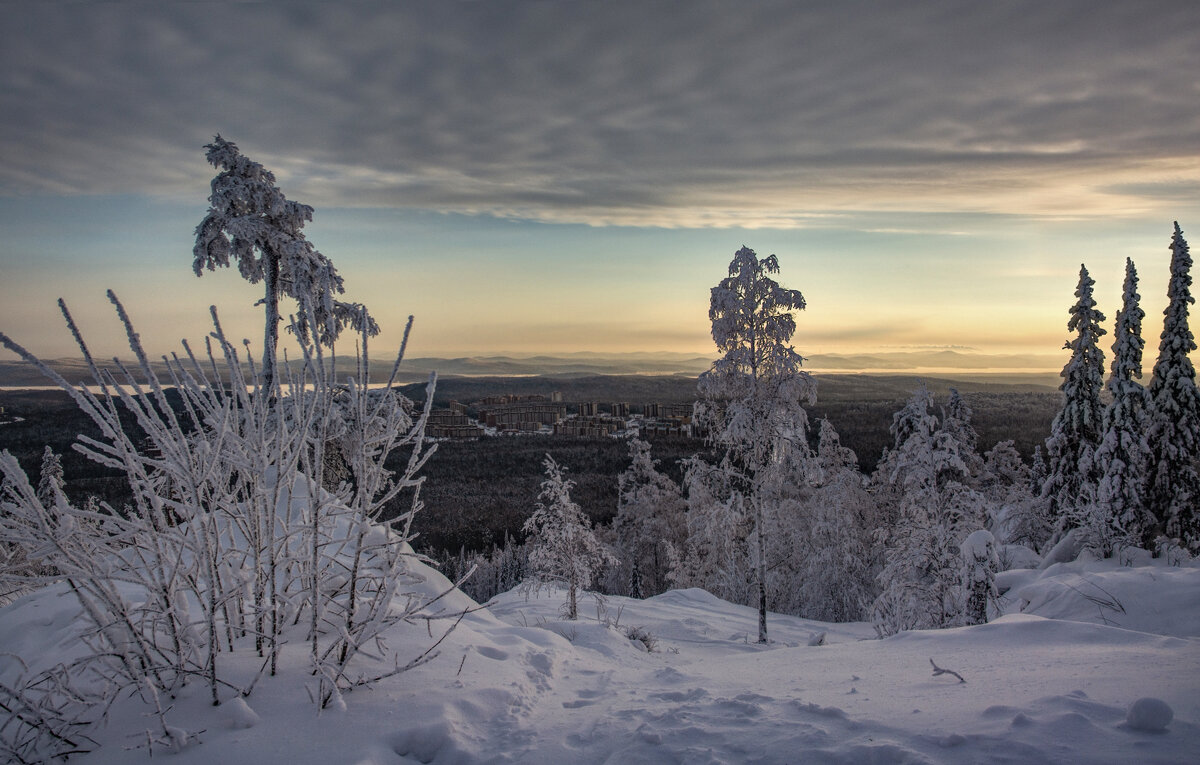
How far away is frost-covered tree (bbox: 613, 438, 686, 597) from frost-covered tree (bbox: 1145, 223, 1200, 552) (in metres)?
19.4

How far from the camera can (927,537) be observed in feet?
50.5

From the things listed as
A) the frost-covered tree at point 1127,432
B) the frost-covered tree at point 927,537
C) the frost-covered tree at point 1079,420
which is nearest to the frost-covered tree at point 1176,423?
the frost-covered tree at point 1127,432

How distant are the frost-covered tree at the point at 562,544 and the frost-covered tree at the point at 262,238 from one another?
24.8ft

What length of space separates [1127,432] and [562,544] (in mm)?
19458

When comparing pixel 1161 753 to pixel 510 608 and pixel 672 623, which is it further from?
pixel 510 608

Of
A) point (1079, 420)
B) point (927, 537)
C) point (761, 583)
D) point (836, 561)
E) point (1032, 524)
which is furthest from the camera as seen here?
point (836, 561)

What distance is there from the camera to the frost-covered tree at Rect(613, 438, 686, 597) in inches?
1273

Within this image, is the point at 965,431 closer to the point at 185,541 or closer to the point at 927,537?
the point at 927,537

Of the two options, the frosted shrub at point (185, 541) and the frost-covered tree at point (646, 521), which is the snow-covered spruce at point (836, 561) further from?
the frosted shrub at point (185, 541)

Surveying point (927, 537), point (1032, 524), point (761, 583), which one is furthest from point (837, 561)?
point (761, 583)

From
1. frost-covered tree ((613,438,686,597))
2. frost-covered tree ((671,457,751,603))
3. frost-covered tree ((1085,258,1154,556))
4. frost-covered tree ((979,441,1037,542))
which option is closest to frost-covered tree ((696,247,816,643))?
frost-covered tree ((671,457,751,603))

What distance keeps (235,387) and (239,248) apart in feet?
34.8

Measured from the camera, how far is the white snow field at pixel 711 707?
117 inches

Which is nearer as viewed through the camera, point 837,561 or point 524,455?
point 837,561
